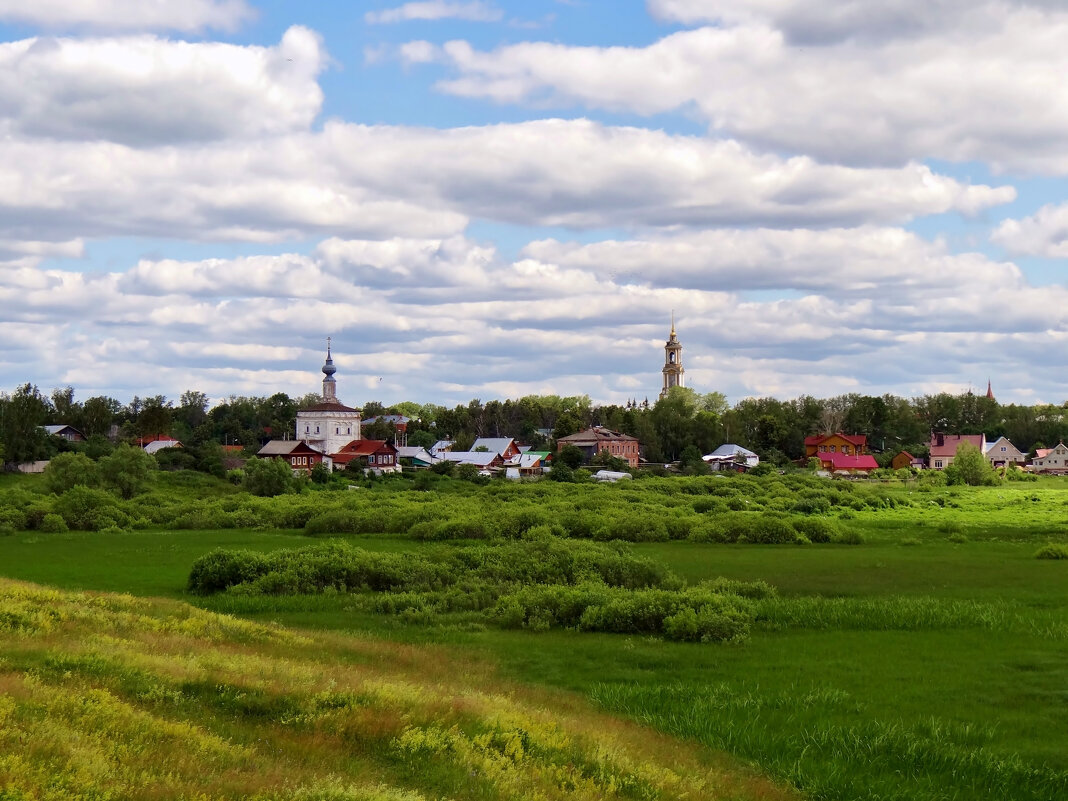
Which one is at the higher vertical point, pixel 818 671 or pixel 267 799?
pixel 267 799

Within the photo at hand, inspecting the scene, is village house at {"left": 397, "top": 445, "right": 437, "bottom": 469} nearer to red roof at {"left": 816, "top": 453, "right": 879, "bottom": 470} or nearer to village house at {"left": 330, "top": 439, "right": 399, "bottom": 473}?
village house at {"left": 330, "top": 439, "right": 399, "bottom": 473}

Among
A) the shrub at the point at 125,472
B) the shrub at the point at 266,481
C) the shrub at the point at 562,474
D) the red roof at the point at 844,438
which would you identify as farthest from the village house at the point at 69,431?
the red roof at the point at 844,438

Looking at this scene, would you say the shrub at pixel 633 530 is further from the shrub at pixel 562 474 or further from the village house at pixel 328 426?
the village house at pixel 328 426

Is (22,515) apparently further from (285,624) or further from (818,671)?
(818,671)

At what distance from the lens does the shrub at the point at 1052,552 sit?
4394cm

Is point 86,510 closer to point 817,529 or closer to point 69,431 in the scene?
point 817,529

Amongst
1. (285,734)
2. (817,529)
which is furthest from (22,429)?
(285,734)

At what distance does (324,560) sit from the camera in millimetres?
36531

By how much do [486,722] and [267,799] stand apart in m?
5.16

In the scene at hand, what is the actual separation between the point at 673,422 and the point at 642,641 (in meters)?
133

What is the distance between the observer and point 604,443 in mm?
144750

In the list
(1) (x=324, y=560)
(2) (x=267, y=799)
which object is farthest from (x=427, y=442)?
(2) (x=267, y=799)

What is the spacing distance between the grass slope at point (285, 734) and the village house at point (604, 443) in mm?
124561

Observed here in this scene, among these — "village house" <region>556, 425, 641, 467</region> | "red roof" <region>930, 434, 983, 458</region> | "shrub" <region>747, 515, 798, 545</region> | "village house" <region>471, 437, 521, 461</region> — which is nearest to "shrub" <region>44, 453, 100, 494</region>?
"shrub" <region>747, 515, 798, 545</region>
